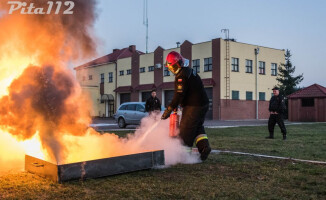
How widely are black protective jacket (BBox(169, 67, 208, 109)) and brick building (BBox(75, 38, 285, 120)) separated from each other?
973 inches

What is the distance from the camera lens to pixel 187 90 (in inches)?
241

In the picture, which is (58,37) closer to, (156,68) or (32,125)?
(32,125)

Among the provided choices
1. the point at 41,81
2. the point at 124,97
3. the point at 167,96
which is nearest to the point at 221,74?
the point at 167,96

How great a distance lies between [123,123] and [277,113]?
10.6 metres

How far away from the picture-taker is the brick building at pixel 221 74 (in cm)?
3478

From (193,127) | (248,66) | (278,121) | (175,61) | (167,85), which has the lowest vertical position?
(278,121)

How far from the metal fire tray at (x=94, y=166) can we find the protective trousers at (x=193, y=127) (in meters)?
0.57

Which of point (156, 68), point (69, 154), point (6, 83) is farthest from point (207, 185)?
point (156, 68)

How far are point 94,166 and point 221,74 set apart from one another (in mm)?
30452

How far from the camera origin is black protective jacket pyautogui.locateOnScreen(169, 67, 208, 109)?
233 inches

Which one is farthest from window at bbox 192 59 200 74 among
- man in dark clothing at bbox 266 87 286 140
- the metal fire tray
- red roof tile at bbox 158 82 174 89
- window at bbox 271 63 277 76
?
the metal fire tray

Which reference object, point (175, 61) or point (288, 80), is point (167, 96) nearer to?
point (288, 80)

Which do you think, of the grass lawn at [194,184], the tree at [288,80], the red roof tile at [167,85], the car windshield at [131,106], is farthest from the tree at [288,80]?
the grass lawn at [194,184]

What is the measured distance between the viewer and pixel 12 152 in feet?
21.7
